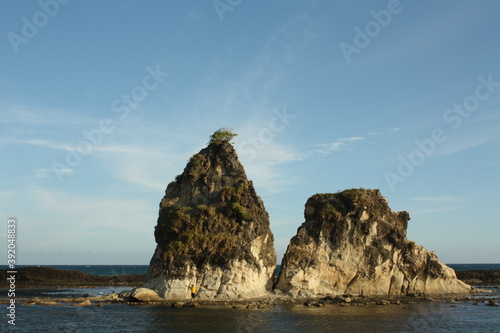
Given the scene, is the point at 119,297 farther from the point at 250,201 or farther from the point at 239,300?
the point at 250,201

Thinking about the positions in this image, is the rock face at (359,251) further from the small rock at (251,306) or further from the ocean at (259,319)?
the small rock at (251,306)

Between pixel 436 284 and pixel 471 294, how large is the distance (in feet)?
20.1

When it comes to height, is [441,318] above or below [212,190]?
below

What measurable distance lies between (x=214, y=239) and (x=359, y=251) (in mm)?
15971

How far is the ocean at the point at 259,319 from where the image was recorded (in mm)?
30062

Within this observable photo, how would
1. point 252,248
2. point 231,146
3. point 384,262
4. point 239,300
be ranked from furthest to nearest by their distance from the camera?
point 231,146, point 384,262, point 252,248, point 239,300

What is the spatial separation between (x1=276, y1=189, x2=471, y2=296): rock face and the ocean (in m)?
7.52

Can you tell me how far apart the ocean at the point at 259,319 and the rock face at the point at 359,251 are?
752 cm

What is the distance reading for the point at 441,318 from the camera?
3491cm

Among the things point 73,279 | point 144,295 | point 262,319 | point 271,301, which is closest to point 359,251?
point 271,301

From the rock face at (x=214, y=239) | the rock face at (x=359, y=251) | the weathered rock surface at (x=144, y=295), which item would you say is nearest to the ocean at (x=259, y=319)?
the weathered rock surface at (x=144, y=295)

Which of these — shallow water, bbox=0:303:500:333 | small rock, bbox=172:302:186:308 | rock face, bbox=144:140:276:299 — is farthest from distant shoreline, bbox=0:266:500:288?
small rock, bbox=172:302:186:308

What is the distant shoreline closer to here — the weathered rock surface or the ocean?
the weathered rock surface

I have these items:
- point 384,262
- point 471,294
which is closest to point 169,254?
point 384,262
